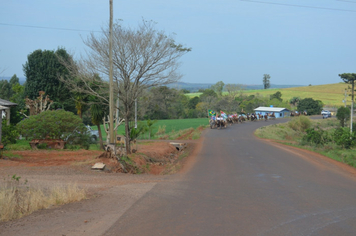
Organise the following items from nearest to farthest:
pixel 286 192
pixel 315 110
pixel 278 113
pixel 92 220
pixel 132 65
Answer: pixel 92 220
pixel 286 192
pixel 132 65
pixel 278 113
pixel 315 110

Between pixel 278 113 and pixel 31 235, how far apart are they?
277ft

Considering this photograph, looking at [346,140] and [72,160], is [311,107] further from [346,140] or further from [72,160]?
[72,160]

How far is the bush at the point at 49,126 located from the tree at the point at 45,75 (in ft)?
67.2

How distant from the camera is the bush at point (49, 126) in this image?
22.5m

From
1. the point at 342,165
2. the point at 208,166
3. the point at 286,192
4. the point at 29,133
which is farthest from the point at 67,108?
the point at 286,192

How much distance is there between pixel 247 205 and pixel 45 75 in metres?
39.3

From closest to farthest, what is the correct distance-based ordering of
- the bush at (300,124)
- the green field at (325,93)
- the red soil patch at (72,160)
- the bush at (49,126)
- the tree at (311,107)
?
the red soil patch at (72,160) < the bush at (49,126) < the bush at (300,124) < the tree at (311,107) < the green field at (325,93)

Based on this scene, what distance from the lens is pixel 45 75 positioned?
43.3 metres

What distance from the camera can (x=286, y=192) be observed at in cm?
1028

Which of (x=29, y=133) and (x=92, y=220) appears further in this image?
(x=29, y=133)

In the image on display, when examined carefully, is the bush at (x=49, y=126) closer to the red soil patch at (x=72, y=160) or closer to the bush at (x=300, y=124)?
the red soil patch at (x=72, y=160)

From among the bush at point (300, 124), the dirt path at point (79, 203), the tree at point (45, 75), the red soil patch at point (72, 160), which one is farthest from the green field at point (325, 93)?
the dirt path at point (79, 203)

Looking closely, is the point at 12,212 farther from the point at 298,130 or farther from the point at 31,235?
the point at 298,130

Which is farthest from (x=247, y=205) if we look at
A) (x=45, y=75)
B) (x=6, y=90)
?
(x=6, y=90)
